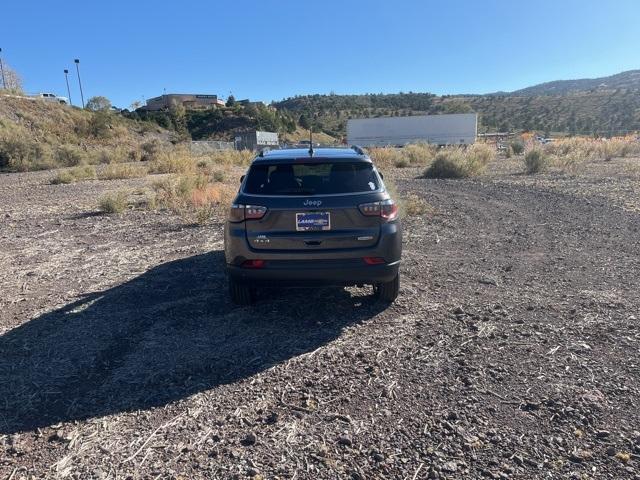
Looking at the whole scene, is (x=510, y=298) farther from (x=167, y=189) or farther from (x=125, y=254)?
(x=167, y=189)

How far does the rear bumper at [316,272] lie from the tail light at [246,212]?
0.47 m

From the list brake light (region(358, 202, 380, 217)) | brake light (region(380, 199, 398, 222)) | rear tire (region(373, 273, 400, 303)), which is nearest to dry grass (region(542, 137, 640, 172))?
rear tire (region(373, 273, 400, 303))

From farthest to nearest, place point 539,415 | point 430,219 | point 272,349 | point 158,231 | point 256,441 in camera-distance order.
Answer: point 430,219
point 158,231
point 272,349
point 539,415
point 256,441

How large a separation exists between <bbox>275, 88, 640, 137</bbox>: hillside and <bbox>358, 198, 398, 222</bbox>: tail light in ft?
201

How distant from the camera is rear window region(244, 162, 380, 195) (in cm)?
480

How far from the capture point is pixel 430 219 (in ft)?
35.0

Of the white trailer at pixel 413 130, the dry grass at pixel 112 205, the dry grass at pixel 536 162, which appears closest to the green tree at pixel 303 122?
the white trailer at pixel 413 130

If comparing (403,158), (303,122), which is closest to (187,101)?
(303,122)

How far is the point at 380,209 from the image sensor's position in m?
4.69

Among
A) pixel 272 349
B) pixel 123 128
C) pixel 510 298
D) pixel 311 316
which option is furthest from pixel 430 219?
pixel 123 128

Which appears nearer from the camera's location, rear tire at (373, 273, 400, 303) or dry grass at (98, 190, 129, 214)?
rear tire at (373, 273, 400, 303)

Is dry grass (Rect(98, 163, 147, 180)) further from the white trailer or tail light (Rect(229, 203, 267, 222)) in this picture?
the white trailer

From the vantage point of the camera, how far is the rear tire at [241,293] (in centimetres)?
515

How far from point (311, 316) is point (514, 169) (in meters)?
21.7
